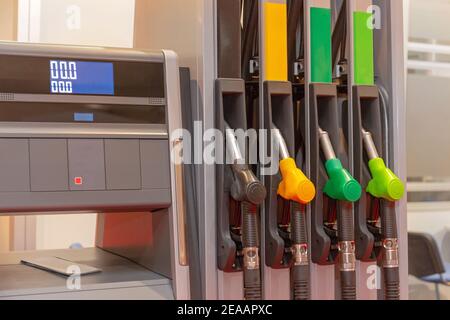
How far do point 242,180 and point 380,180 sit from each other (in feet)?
0.89

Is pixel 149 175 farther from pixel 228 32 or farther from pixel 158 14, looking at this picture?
pixel 158 14

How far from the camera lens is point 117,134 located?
1.02 m

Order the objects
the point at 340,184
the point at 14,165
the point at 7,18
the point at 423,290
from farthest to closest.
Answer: the point at 423,290
the point at 7,18
the point at 340,184
the point at 14,165

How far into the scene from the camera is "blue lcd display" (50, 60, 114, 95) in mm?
1015

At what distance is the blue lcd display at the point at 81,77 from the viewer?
1015mm

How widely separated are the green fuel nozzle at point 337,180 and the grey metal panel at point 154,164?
0.97 ft

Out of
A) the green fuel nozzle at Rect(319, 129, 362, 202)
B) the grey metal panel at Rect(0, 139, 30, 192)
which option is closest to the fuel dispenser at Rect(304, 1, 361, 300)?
the green fuel nozzle at Rect(319, 129, 362, 202)

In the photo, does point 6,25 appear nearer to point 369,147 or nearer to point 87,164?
point 87,164

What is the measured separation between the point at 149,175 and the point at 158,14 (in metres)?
0.50

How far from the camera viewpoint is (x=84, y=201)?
986 millimetres

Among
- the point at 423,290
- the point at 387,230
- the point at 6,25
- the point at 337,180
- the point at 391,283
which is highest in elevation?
the point at 6,25

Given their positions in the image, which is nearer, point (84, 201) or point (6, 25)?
point (84, 201)

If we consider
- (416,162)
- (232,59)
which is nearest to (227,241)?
(232,59)

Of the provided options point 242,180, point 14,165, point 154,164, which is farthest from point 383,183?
point 14,165
